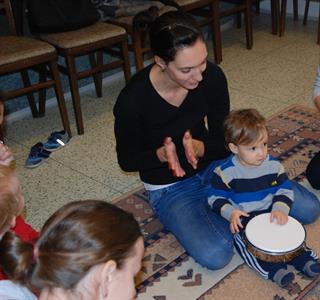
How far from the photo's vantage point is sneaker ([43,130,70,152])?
2.52 metres

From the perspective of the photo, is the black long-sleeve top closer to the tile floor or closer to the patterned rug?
the patterned rug

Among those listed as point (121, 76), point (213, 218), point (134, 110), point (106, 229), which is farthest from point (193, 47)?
point (121, 76)

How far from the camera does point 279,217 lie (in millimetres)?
1529

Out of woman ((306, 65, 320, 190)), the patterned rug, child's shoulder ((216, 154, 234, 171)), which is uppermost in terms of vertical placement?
child's shoulder ((216, 154, 234, 171))

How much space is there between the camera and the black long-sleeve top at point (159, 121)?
164 centimetres

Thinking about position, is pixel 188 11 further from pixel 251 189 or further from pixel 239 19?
pixel 251 189

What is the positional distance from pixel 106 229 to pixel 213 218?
0.88 metres

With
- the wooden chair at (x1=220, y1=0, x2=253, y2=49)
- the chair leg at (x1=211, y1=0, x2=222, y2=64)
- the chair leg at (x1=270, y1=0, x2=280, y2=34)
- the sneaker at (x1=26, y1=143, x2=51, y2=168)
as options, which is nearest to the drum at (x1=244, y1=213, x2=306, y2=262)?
the sneaker at (x1=26, y1=143, x2=51, y2=168)

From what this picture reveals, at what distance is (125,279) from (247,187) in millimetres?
836

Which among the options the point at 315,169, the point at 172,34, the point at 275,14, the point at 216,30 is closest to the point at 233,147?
the point at 172,34

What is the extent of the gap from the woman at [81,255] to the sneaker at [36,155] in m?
1.53

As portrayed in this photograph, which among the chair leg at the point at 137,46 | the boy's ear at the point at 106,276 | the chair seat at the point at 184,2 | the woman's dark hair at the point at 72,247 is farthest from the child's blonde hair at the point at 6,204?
the chair seat at the point at 184,2

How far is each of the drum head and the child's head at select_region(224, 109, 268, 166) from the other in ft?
0.61

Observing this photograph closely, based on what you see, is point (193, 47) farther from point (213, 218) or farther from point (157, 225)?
point (157, 225)
